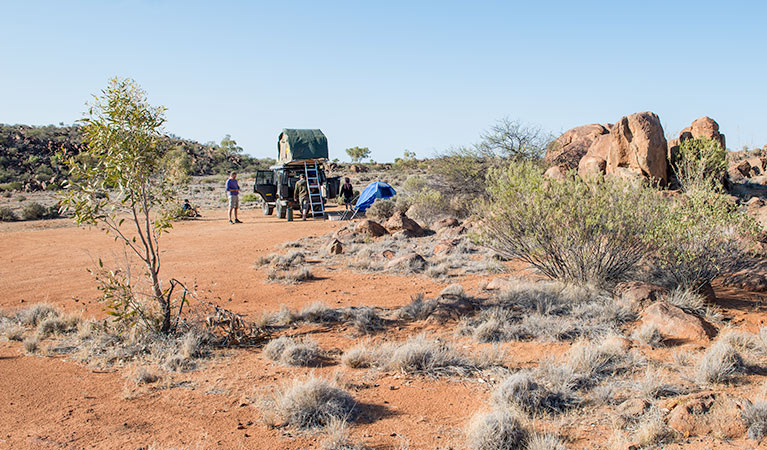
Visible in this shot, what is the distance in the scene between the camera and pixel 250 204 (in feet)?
95.1

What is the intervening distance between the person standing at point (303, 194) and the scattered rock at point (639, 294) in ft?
45.5

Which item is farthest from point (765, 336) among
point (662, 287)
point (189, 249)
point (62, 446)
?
point (189, 249)

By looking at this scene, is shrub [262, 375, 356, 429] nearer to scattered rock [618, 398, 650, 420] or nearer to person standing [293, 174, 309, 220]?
scattered rock [618, 398, 650, 420]

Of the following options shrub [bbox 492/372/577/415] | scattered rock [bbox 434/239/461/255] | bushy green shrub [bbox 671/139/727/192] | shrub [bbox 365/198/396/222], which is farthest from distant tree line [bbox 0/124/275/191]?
shrub [bbox 492/372/577/415]

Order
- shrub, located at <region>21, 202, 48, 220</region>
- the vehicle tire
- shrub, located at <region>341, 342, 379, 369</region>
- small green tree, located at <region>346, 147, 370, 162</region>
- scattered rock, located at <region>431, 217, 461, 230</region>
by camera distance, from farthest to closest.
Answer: small green tree, located at <region>346, 147, 370, 162</region>
shrub, located at <region>21, 202, 48, 220</region>
the vehicle tire
scattered rock, located at <region>431, 217, 461, 230</region>
shrub, located at <region>341, 342, 379, 369</region>

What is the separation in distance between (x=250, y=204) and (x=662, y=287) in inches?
979

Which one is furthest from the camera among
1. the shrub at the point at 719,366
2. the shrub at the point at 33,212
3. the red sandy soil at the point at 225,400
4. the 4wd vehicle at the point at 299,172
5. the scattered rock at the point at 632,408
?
the shrub at the point at 33,212

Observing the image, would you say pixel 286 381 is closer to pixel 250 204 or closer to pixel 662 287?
pixel 662 287

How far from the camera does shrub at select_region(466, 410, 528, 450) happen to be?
11.5ft

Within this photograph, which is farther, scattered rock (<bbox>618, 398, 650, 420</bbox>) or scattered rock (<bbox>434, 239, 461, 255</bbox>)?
scattered rock (<bbox>434, 239, 461, 255</bbox>)

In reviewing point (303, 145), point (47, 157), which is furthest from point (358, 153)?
point (303, 145)

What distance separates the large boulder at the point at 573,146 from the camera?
1884 centimetres

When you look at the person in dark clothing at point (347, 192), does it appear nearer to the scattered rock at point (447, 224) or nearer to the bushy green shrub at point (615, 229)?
the scattered rock at point (447, 224)

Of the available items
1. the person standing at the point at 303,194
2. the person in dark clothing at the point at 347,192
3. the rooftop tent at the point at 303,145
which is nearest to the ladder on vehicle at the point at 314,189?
the person standing at the point at 303,194
